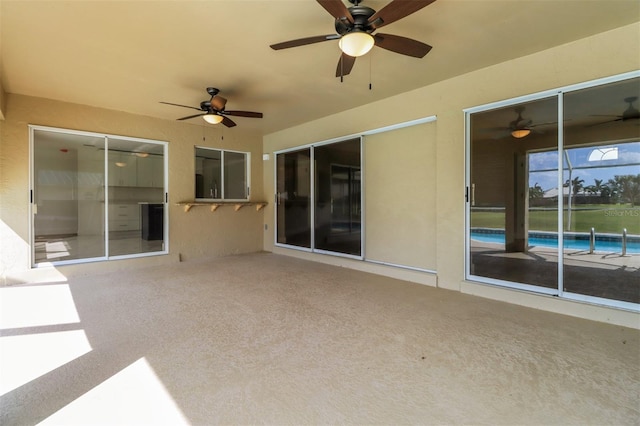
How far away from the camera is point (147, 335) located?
2.51 metres

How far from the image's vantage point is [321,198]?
586 cm

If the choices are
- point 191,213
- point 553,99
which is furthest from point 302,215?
point 553,99

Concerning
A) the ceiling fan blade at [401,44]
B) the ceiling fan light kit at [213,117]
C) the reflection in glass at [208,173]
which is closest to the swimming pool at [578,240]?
the ceiling fan blade at [401,44]

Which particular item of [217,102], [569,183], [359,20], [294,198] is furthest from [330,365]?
[294,198]

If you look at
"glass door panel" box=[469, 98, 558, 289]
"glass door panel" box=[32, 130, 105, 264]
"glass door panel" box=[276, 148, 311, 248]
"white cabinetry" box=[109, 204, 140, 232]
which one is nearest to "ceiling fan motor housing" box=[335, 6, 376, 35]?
"glass door panel" box=[469, 98, 558, 289]

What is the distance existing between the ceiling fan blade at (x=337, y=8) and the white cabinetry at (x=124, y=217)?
197 inches

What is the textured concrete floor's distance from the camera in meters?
1.59

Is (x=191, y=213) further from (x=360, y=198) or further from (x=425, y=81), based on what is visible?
(x=425, y=81)

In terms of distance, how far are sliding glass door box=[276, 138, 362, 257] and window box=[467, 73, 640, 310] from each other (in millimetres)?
1880

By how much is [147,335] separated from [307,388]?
5.12 ft

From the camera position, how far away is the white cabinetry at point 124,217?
5160 mm

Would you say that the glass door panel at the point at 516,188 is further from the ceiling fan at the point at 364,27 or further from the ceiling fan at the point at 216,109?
the ceiling fan at the point at 216,109

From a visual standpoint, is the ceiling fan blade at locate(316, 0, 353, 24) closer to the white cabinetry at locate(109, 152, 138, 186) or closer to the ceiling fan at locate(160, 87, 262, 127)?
the ceiling fan at locate(160, 87, 262, 127)

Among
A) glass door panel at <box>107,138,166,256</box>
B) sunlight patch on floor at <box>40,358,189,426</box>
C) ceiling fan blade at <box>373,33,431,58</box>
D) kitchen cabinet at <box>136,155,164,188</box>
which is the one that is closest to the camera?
sunlight patch on floor at <box>40,358,189,426</box>
